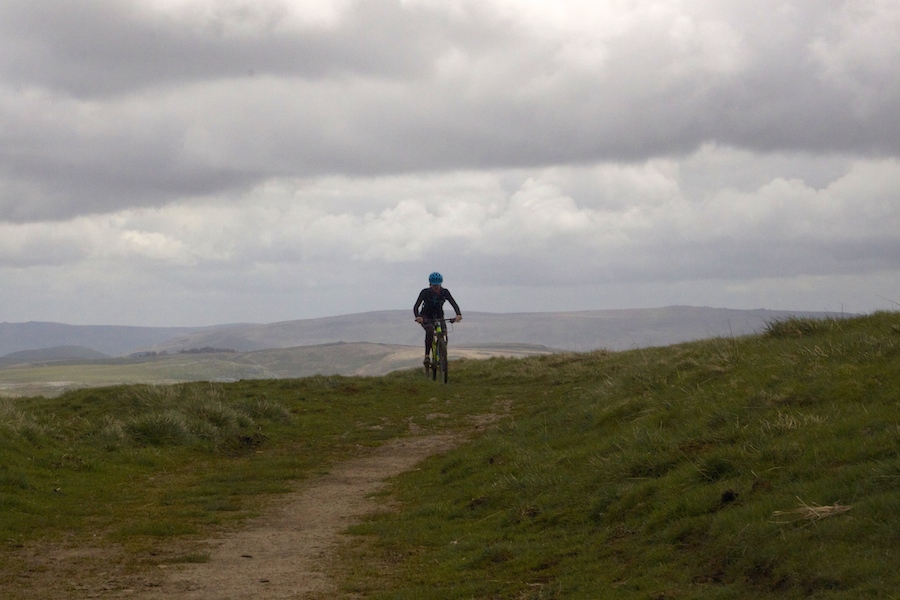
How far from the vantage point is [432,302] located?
2588 cm

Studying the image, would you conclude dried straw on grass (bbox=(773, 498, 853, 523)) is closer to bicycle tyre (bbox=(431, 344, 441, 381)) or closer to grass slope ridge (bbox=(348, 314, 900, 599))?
grass slope ridge (bbox=(348, 314, 900, 599))

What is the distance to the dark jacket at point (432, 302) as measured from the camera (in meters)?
25.7

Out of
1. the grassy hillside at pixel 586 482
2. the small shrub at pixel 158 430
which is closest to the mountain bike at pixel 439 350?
the grassy hillside at pixel 586 482

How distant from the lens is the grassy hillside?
23.1ft

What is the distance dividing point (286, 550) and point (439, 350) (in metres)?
16.9

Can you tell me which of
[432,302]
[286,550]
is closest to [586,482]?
[286,550]

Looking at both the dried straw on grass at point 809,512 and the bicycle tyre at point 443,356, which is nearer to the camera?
the dried straw on grass at point 809,512

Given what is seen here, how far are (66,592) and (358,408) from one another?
14.8 meters

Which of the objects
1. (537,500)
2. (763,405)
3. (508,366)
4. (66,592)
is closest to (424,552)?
(537,500)

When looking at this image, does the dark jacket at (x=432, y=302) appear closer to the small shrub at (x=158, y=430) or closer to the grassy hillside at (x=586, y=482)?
the grassy hillside at (x=586, y=482)

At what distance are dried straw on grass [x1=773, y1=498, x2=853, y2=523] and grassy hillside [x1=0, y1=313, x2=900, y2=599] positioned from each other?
16mm

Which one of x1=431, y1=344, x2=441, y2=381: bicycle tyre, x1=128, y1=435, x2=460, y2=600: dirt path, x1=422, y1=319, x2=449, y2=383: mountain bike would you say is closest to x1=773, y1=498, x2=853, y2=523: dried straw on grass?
x1=128, y1=435, x2=460, y2=600: dirt path

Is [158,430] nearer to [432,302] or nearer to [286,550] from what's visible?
[286,550]

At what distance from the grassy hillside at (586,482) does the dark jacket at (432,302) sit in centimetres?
596
